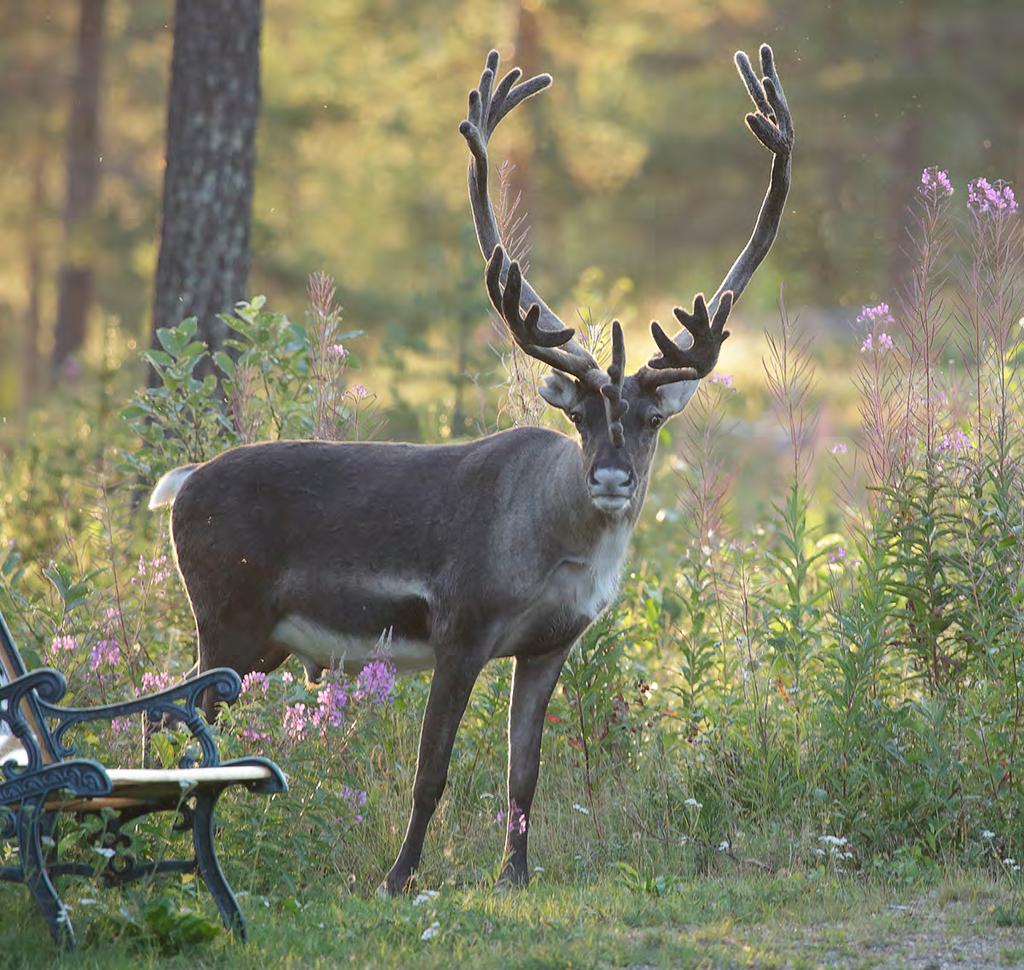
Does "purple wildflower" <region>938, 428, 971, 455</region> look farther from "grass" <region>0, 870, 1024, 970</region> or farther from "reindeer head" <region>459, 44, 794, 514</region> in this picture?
"grass" <region>0, 870, 1024, 970</region>

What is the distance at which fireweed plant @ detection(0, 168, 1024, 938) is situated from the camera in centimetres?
614

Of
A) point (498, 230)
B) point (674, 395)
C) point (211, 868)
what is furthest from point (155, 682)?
point (498, 230)

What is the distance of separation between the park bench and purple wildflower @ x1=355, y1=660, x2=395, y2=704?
77 centimetres

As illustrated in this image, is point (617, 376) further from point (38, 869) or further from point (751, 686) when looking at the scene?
point (38, 869)

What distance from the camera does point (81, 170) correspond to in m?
23.1

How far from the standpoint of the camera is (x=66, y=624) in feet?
22.1

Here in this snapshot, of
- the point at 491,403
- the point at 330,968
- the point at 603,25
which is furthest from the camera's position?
the point at 603,25

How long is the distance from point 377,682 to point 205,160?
4.67 meters

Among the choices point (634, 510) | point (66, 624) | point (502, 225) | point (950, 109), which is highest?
point (950, 109)

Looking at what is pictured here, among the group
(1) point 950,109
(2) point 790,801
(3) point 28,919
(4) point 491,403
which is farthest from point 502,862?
(1) point 950,109

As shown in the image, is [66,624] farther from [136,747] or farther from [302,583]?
[302,583]

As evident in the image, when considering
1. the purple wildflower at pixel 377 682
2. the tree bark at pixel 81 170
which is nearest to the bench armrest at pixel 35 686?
the purple wildflower at pixel 377 682

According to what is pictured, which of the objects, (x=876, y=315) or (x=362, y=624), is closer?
(x=362, y=624)

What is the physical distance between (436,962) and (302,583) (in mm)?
1936
